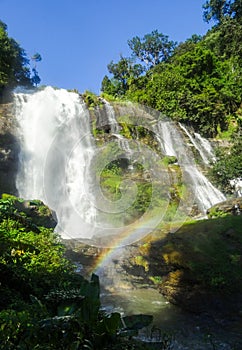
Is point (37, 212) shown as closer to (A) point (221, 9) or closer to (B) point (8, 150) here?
(B) point (8, 150)

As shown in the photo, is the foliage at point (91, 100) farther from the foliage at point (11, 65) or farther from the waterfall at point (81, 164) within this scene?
the foliage at point (11, 65)

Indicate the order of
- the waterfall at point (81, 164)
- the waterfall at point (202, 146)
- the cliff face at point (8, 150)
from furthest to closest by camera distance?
the waterfall at point (202, 146)
the cliff face at point (8, 150)
the waterfall at point (81, 164)

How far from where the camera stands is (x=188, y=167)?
69.0ft

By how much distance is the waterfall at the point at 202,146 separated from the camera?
74.7 ft

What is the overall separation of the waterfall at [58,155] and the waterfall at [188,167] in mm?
5725

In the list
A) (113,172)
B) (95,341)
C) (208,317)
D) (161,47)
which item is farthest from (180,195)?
(161,47)

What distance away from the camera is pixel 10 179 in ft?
58.4

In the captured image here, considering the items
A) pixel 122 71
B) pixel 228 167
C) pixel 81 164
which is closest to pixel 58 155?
pixel 81 164

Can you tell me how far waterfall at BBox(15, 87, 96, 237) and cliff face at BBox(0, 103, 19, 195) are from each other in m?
0.41

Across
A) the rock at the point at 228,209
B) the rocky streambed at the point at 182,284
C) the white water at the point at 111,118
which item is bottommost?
the rocky streambed at the point at 182,284

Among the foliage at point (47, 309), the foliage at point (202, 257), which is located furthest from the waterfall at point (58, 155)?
the foliage at point (47, 309)

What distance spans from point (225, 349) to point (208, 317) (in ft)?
3.95

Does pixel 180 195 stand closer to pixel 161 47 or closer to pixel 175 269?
pixel 175 269

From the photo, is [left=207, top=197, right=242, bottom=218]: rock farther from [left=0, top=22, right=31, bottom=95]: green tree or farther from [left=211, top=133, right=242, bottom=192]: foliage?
[left=0, top=22, right=31, bottom=95]: green tree
